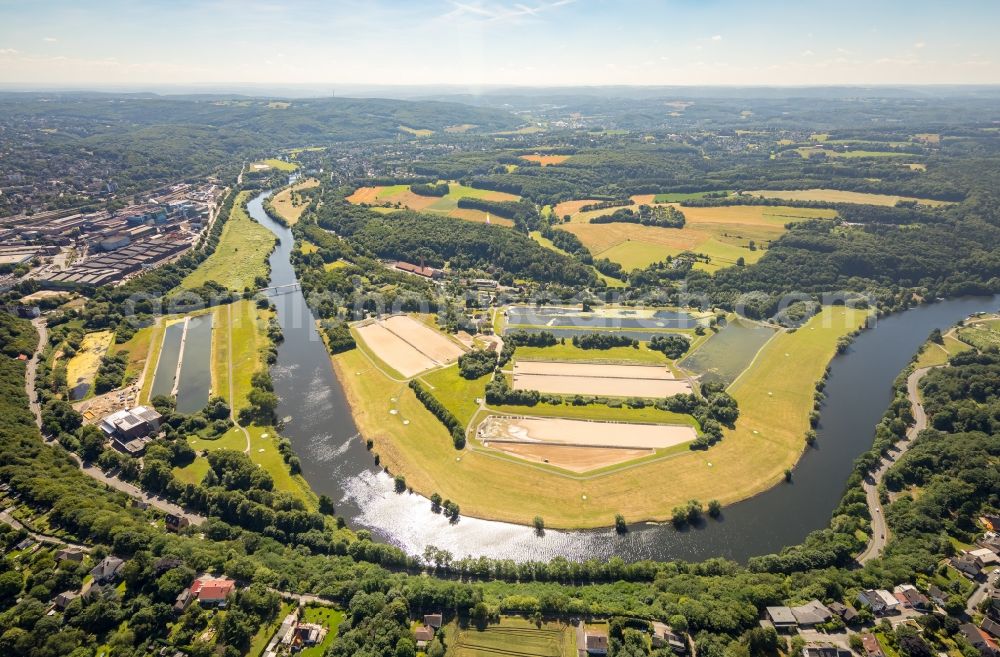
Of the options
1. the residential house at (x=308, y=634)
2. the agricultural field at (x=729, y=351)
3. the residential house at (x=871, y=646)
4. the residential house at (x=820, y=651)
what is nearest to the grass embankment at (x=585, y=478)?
the agricultural field at (x=729, y=351)

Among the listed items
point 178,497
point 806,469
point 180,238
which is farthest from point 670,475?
point 180,238

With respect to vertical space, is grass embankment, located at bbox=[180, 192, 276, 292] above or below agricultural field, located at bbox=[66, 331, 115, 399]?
above

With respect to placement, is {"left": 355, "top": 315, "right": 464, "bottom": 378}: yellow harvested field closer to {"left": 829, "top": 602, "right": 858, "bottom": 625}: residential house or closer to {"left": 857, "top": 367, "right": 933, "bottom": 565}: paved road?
{"left": 857, "top": 367, "right": 933, "bottom": 565}: paved road

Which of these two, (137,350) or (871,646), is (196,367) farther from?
(871,646)

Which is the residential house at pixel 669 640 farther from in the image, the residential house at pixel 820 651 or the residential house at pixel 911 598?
the residential house at pixel 911 598

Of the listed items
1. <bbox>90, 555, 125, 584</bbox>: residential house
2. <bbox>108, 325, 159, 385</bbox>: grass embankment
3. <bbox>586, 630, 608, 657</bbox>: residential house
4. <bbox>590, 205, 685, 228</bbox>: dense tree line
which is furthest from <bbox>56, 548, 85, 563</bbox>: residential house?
<bbox>590, 205, 685, 228</bbox>: dense tree line

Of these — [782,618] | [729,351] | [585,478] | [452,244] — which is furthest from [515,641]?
[452,244]
